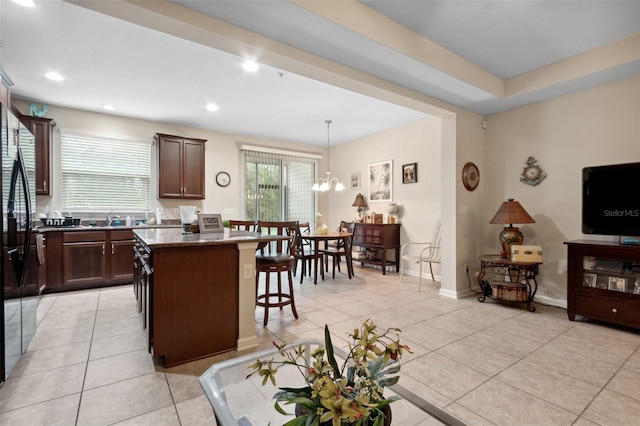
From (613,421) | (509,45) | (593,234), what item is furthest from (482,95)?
(613,421)

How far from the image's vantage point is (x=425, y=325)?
293cm

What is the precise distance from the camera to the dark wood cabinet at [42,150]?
410cm

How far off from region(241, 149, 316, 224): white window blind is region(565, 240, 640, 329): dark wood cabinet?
16.1 ft

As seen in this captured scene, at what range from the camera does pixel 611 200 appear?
2.97 metres

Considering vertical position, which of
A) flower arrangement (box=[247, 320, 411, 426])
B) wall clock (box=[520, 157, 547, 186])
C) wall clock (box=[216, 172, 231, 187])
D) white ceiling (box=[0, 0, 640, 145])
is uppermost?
white ceiling (box=[0, 0, 640, 145])

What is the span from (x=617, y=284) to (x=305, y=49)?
3.59 meters

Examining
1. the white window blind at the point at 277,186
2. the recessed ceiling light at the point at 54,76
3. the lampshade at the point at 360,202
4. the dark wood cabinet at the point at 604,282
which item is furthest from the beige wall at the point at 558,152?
the recessed ceiling light at the point at 54,76

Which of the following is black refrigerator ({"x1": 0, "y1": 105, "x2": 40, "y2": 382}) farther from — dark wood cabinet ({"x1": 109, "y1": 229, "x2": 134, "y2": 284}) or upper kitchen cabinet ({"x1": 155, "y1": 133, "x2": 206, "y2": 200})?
upper kitchen cabinet ({"x1": 155, "y1": 133, "x2": 206, "y2": 200})

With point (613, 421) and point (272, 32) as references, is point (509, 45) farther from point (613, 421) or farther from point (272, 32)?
point (613, 421)

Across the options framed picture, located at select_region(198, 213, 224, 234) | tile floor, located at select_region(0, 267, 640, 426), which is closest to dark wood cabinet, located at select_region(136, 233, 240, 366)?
tile floor, located at select_region(0, 267, 640, 426)

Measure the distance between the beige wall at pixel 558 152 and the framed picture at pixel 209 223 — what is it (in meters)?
3.61

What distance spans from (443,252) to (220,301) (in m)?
3.02

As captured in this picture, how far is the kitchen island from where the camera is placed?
6.88 feet

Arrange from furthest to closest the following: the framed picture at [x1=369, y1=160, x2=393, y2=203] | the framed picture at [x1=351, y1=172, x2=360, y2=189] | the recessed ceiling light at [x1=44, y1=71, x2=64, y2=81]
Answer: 1. the framed picture at [x1=351, y1=172, x2=360, y2=189]
2. the framed picture at [x1=369, y1=160, x2=393, y2=203]
3. the recessed ceiling light at [x1=44, y1=71, x2=64, y2=81]
